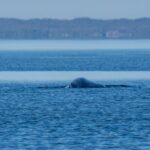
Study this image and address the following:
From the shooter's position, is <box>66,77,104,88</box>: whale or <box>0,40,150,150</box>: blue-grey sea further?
<box>66,77,104,88</box>: whale

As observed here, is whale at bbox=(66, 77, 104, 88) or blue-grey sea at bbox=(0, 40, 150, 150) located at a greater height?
whale at bbox=(66, 77, 104, 88)

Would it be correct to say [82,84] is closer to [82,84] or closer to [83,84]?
[82,84]

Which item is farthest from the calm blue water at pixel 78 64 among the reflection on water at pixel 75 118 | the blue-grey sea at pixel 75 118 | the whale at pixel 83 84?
the reflection on water at pixel 75 118

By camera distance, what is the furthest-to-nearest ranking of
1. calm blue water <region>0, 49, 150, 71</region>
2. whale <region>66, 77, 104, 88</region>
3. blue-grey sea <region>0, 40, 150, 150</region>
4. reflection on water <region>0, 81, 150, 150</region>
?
calm blue water <region>0, 49, 150, 71</region>
whale <region>66, 77, 104, 88</region>
reflection on water <region>0, 81, 150, 150</region>
blue-grey sea <region>0, 40, 150, 150</region>

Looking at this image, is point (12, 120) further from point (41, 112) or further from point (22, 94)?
point (22, 94)

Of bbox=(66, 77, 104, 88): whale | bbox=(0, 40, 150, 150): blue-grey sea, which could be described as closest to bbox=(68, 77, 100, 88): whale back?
bbox=(66, 77, 104, 88): whale

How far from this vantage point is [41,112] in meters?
42.8

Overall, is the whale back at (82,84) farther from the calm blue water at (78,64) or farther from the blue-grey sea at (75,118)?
the calm blue water at (78,64)

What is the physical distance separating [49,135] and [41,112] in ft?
28.7

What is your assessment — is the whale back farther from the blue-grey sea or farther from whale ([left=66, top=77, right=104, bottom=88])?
the blue-grey sea

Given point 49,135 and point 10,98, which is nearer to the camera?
point 49,135

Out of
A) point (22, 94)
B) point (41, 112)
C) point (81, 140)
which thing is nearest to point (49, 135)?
point (81, 140)

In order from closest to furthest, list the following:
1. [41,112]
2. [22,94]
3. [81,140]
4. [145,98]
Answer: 1. [81,140]
2. [41,112]
3. [145,98]
4. [22,94]

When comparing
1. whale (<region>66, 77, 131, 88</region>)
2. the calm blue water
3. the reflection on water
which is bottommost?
the reflection on water
